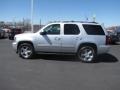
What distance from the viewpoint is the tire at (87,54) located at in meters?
11.8

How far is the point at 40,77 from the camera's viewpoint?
8.24 metres

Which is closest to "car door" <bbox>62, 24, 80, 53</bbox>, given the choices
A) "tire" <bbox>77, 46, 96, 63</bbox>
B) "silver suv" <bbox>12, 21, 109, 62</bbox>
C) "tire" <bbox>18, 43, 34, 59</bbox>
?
"silver suv" <bbox>12, 21, 109, 62</bbox>

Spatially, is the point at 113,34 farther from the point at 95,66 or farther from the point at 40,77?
the point at 40,77

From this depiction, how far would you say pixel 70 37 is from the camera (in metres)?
11.8

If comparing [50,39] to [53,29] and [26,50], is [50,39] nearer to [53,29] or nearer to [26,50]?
[53,29]

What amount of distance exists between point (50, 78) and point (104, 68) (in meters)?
3.11

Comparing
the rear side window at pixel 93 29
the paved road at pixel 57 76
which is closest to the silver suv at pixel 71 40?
the rear side window at pixel 93 29

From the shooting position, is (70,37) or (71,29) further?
(71,29)

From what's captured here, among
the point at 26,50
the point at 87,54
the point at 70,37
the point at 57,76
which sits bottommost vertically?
the point at 57,76

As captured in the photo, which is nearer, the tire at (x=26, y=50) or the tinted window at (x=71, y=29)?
the tinted window at (x=71, y=29)

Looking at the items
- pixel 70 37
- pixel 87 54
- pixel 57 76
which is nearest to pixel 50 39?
pixel 70 37

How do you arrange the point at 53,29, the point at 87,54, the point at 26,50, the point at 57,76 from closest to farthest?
the point at 57,76, the point at 87,54, the point at 53,29, the point at 26,50

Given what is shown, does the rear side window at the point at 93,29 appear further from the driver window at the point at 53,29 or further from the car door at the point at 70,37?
the driver window at the point at 53,29

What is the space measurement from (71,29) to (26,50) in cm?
249
